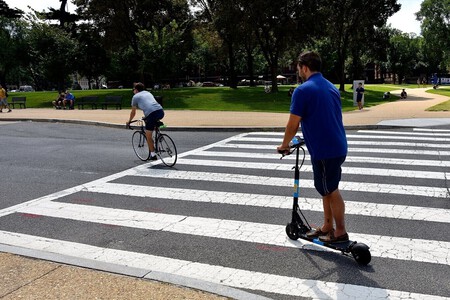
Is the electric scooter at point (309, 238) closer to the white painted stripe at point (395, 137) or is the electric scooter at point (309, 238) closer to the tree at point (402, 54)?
the white painted stripe at point (395, 137)

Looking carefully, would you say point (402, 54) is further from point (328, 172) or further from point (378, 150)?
point (328, 172)

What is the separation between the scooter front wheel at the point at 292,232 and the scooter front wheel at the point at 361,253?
2.62ft

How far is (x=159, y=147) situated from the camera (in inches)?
413

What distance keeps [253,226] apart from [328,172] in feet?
5.29

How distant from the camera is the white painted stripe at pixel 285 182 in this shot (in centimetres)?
727

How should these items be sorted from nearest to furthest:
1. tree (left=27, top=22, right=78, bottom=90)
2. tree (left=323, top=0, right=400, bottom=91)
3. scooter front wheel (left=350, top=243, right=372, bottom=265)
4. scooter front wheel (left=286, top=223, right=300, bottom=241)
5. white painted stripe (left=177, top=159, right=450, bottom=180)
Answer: scooter front wheel (left=350, top=243, right=372, bottom=265) < scooter front wheel (left=286, top=223, right=300, bottom=241) < white painted stripe (left=177, top=159, right=450, bottom=180) < tree (left=27, top=22, right=78, bottom=90) < tree (left=323, top=0, right=400, bottom=91)

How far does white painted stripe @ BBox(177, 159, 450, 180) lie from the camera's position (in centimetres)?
841

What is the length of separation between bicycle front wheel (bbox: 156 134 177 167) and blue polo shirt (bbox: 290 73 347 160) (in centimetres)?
591

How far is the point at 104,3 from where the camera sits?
136ft

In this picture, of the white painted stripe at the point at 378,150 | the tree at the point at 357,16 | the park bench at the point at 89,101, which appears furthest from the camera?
the tree at the point at 357,16

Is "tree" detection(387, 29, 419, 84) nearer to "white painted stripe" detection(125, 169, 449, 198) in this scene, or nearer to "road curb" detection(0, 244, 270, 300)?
"white painted stripe" detection(125, 169, 449, 198)

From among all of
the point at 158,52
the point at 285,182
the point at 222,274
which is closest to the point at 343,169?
the point at 285,182

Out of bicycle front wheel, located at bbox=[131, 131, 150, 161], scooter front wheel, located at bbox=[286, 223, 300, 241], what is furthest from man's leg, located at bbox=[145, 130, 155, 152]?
scooter front wheel, located at bbox=[286, 223, 300, 241]

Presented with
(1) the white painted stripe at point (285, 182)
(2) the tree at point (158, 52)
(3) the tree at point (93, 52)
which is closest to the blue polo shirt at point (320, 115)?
(1) the white painted stripe at point (285, 182)
